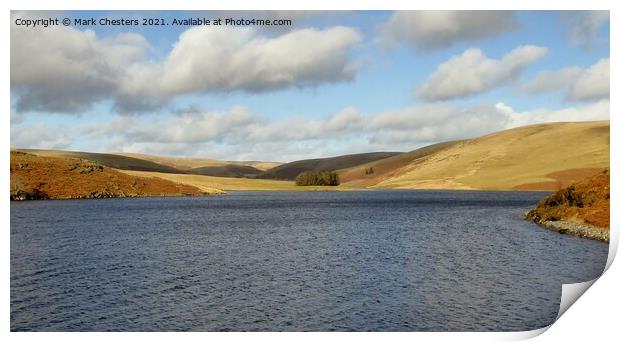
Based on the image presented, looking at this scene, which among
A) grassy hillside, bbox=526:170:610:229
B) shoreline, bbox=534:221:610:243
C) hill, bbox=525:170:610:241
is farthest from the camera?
grassy hillside, bbox=526:170:610:229

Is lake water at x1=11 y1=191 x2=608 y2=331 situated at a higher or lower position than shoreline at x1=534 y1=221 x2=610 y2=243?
lower

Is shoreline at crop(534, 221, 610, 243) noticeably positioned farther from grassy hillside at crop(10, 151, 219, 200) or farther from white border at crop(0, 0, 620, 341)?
grassy hillside at crop(10, 151, 219, 200)

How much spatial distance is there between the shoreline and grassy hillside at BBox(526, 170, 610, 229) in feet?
3.52

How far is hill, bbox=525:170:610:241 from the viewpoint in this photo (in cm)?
7094

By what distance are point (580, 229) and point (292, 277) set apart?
145ft

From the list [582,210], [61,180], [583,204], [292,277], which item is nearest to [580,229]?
[582,210]

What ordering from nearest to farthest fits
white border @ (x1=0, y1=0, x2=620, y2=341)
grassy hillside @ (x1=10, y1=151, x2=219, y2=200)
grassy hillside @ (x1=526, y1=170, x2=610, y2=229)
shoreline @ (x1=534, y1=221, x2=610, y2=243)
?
white border @ (x1=0, y1=0, x2=620, y2=341)
shoreline @ (x1=534, y1=221, x2=610, y2=243)
grassy hillside @ (x1=526, y1=170, x2=610, y2=229)
grassy hillside @ (x1=10, y1=151, x2=219, y2=200)

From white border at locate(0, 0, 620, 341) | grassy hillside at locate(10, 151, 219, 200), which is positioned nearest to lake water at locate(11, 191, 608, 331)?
white border at locate(0, 0, 620, 341)

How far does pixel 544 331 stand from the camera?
114 ft

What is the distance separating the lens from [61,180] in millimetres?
172125

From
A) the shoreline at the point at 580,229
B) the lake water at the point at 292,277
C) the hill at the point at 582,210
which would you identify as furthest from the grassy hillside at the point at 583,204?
the lake water at the point at 292,277
